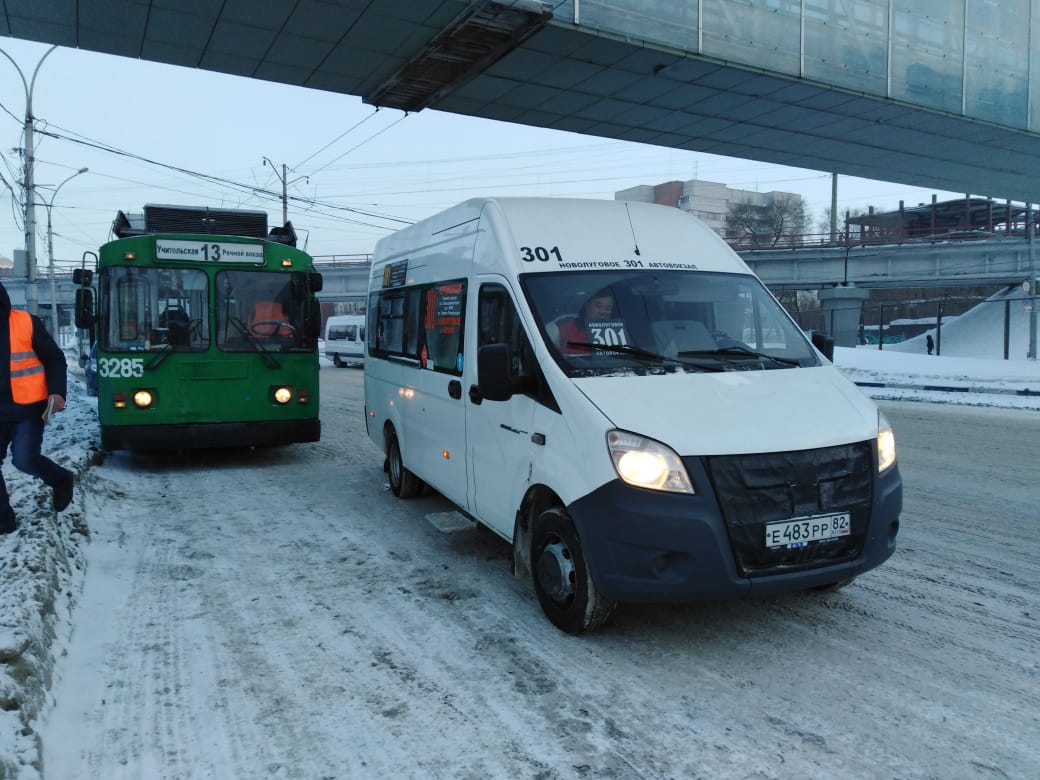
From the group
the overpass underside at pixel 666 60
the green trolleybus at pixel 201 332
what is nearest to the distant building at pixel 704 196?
the overpass underside at pixel 666 60

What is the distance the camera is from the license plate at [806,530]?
3670 millimetres

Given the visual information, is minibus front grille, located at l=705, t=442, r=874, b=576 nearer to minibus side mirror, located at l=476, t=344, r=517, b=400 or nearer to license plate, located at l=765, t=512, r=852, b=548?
license plate, located at l=765, t=512, r=852, b=548

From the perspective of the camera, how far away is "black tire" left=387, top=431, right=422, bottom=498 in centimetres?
747

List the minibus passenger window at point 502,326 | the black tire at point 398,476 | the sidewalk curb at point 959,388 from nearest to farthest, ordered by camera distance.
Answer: the minibus passenger window at point 502,326 < the black tire at point 398,476 < the sidewalk curb at point 959,388

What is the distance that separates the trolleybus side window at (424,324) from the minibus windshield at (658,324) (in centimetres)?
112

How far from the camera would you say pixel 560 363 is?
167 inches

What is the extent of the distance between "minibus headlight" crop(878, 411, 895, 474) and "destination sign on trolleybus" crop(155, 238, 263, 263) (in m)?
7.77

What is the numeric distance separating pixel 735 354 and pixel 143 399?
7.22 metres

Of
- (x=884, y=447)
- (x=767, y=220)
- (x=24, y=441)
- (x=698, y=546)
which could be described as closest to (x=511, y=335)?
(x=698, y=546)

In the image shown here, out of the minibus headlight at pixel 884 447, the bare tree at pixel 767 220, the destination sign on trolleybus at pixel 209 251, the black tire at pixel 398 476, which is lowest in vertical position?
the black tire at pixel 398 476

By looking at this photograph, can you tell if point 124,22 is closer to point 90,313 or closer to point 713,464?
point 90,313

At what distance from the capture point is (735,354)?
15.2 ft

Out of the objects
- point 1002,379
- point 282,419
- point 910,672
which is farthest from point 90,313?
point 1002,379

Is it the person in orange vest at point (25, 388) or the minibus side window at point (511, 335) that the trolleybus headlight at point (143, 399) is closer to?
the person in orange vest at point (25, 388)
